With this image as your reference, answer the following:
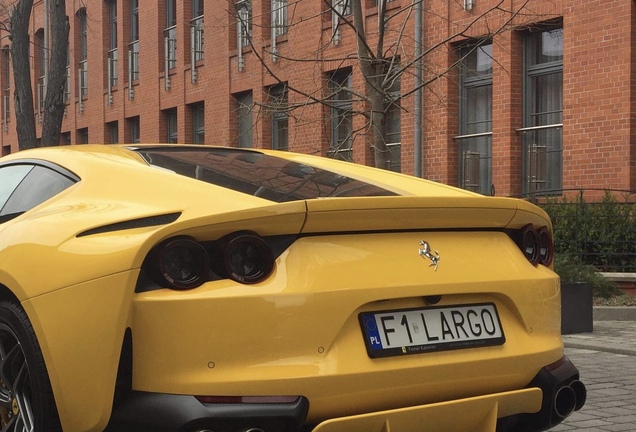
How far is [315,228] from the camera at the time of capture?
3.38 m

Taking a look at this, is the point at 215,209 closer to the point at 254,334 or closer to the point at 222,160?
the point at 254,334

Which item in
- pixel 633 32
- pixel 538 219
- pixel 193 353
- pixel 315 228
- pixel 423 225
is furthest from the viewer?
pixel 633 32

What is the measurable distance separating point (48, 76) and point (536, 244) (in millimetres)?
12666

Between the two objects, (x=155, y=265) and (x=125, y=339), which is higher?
(x=155, y=265)

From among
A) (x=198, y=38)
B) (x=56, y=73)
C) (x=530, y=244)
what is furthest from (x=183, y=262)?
(x=198, y=38)

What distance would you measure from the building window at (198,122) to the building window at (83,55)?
802 centimetres

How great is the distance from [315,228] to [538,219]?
3.69 ft

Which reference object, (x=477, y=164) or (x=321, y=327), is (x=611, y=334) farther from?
(x=321, y=327)

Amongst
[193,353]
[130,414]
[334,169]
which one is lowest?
[130,414]

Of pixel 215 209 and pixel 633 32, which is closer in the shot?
pixel 215 209

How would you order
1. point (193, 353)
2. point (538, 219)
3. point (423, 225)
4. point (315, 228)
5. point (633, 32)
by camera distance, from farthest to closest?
1. point (633, 32)
2. point (538, 219)
3. point (423, 225)
4. point (315, 228)
5. point (193, 353)

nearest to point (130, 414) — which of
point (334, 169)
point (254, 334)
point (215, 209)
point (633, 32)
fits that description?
point (254, 334)

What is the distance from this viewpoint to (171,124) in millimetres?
27969

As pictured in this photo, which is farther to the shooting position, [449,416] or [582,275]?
→ [582,275]
